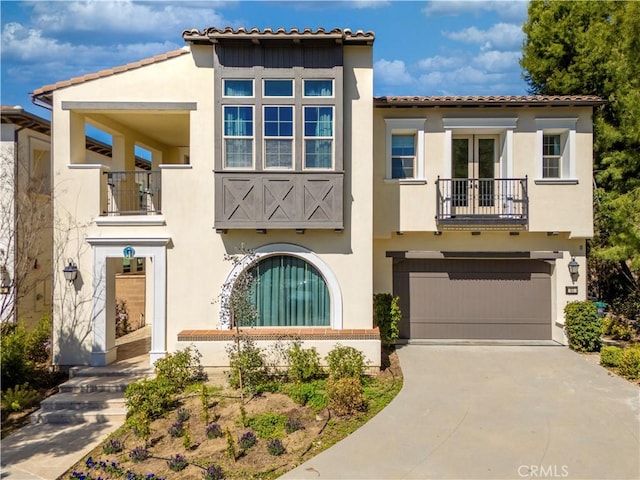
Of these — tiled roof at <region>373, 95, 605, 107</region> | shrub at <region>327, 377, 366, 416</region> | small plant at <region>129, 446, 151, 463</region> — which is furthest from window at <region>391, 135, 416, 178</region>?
small plant at <region>129, 446, 151, 463</region>

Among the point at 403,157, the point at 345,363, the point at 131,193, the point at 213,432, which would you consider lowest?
the point at 213,432

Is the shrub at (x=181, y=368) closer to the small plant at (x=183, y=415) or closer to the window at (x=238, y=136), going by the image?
the small plant at (x=183, y=415)

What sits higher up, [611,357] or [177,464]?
[611,357]

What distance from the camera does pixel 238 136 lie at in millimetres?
10680

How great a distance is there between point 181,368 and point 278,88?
24.5 feet

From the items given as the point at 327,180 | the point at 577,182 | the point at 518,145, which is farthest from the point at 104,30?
the point at 577,182

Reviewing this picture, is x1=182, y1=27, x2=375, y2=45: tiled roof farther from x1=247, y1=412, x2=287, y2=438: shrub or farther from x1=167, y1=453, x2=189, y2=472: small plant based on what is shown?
x1=167, y1=453, x2=189, y2=472: small plant

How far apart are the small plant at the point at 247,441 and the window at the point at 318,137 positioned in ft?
21.3

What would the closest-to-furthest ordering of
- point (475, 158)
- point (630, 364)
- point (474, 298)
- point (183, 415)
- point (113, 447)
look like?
point (113, 447) → point (183, 415) → point (630, 364) → point (474, 298) → point (475, 158)

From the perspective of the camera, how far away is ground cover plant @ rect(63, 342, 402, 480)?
22.1 feet

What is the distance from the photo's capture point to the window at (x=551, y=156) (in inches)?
516

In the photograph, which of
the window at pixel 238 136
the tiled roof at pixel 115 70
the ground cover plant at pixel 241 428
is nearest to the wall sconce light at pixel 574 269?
the ground cover plant at pixel 241 428

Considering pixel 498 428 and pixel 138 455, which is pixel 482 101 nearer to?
pixel 498 428

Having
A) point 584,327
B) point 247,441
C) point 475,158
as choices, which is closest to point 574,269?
point 584,327
